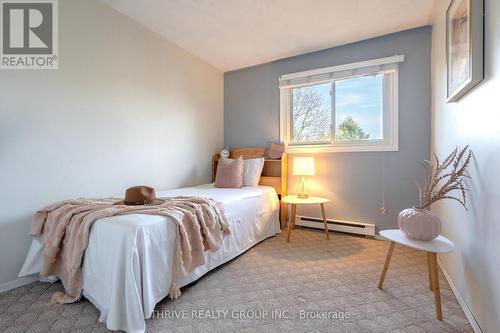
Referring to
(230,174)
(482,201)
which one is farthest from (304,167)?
(482,201)

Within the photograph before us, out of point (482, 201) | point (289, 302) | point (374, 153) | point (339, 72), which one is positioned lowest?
point (289, 302)

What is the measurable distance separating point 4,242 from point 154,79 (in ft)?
6.99

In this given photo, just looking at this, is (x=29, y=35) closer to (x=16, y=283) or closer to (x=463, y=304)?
(x=16, y=283)

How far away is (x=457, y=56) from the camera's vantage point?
1.61 meters

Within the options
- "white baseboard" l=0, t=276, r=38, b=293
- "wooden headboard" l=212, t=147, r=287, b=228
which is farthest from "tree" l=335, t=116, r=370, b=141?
"white baseboard" l=0, t=276, r=38, b=293

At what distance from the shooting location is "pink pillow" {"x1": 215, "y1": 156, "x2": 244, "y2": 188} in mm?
3113

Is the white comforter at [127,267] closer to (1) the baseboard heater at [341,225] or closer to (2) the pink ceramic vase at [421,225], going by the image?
(2) the pink ceramic vase at [421,225]

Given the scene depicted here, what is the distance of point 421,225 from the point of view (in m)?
1.53

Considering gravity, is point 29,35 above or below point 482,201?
above

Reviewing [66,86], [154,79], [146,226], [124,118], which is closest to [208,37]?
[154,79]

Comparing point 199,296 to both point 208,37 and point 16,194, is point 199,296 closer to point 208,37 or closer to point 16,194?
point 16,194

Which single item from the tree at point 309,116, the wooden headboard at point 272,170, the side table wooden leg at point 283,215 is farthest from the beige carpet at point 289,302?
the tree at point 309,116

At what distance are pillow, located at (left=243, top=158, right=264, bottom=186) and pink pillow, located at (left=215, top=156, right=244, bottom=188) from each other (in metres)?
0.11

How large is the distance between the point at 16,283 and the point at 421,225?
302 cm
